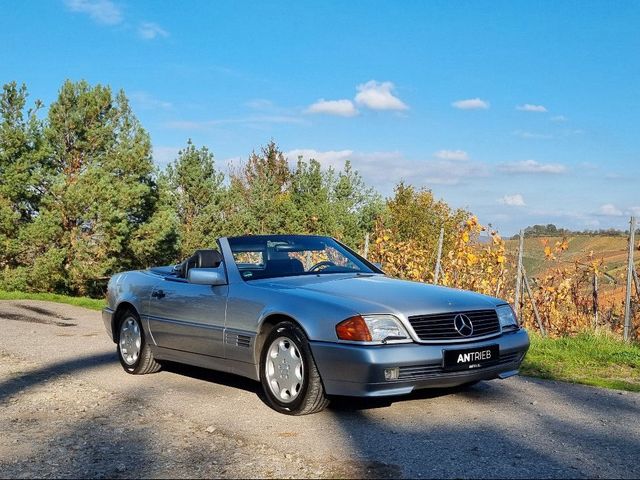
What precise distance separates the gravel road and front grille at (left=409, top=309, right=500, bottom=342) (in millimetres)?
638

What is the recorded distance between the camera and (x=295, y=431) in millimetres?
5230

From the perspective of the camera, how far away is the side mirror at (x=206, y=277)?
6.64 metres

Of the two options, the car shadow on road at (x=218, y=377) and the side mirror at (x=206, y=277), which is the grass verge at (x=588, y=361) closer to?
the car shadow on road at (x=218, y=377)

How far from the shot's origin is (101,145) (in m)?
34.9

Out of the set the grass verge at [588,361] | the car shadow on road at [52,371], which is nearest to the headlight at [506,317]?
the grass verge at [588,361]

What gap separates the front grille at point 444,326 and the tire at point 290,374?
0.85m

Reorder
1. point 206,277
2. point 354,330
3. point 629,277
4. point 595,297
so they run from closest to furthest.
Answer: point 354,330, point 206,277, point 629,277, point 595,297

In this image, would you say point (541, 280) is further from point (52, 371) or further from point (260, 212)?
point (260, 212)

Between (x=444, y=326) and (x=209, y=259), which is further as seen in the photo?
(x=209, y=259)

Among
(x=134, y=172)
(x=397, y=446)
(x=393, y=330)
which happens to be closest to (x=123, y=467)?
(x=397, y=446)

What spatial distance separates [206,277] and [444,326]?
7.49ft

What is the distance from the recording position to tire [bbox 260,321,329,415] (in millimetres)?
5602

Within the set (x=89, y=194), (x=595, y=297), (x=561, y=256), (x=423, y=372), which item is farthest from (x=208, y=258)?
(x=89, y=194)

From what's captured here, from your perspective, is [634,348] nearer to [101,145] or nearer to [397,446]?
[397,446]
